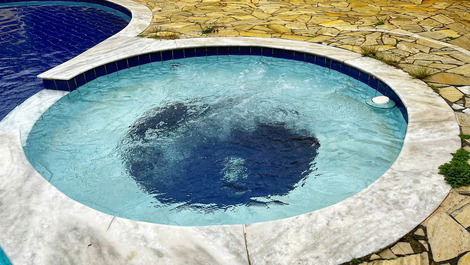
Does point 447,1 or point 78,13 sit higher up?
point 447,1

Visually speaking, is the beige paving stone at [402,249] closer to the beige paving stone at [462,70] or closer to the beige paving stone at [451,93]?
the beige paving stone at [451,93]

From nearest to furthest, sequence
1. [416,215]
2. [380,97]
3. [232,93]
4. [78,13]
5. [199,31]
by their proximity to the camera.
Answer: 1. [416,215]
2. [380,97]
3. [232,93]
4. [199,31]
5. [78,13]

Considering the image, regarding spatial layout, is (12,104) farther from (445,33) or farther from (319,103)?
(445,33)

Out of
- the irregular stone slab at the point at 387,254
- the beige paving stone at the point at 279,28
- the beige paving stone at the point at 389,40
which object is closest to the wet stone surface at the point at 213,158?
the irregular stone slab at the point at 387,254

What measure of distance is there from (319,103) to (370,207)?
3316mm

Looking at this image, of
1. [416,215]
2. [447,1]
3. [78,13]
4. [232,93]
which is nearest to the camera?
[416,215]

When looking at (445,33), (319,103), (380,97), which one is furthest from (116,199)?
(445,33)

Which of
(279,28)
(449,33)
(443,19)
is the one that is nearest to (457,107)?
(449,33)

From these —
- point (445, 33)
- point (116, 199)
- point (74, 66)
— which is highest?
point (445, 33)

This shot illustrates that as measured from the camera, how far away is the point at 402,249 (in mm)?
3229

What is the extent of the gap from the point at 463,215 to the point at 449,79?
11.2 feet

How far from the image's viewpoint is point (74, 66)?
750 centimetres

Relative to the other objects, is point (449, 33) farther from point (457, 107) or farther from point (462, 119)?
point (462, 119)

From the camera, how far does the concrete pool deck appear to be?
331 centimetres
